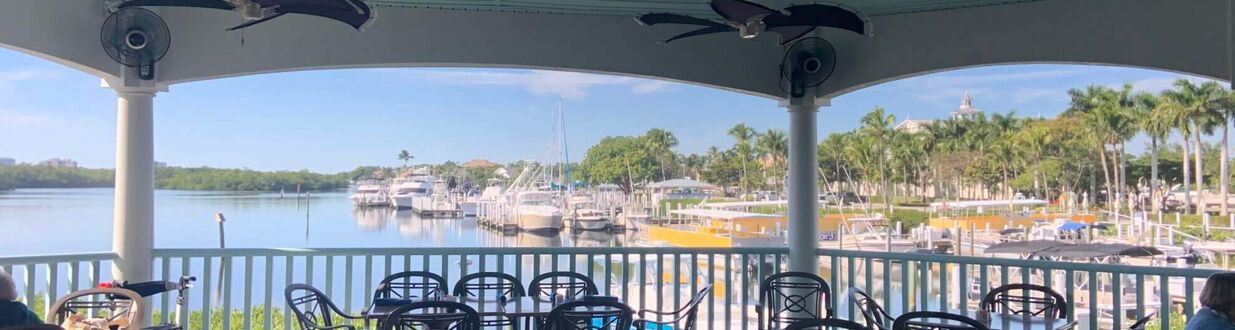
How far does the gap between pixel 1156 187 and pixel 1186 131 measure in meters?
1.51

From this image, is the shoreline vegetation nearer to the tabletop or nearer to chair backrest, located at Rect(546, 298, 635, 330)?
chair backrest, located at Rect(546, 298, 635, 330)

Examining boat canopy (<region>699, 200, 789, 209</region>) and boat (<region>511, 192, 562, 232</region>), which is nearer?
boat canopy (<region>699, 200, 789, 209</region>)

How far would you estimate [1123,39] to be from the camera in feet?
14.7

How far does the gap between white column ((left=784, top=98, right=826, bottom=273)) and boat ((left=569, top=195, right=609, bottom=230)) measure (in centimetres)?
1700

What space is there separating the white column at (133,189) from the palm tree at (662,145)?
63.2 ft

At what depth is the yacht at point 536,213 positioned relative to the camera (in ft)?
71.2

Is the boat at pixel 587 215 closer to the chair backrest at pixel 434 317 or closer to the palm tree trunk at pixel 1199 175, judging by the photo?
the palm tree trunk at pixel 1199 175

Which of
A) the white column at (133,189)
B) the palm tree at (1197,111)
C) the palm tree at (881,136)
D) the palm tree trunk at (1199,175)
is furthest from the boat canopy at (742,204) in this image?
the white column at (133,189)

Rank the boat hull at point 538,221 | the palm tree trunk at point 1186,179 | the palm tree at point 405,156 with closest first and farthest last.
Answer: the palm tree trunk at point 1186,179
the boat hull at point 538,221
the palm tree at point 405,156

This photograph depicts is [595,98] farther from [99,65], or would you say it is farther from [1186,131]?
[99,65]

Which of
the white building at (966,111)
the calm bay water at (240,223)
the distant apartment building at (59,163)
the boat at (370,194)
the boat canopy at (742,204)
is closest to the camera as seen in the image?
the calm bay water at (240,223)

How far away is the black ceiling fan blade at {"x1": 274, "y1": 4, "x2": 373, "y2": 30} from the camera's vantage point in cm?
358

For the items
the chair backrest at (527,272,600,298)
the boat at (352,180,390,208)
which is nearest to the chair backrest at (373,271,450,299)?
the chair backrest at (527,272,600,298)

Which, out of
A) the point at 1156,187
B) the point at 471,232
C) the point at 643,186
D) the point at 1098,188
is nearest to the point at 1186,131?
the point at 1156,187
